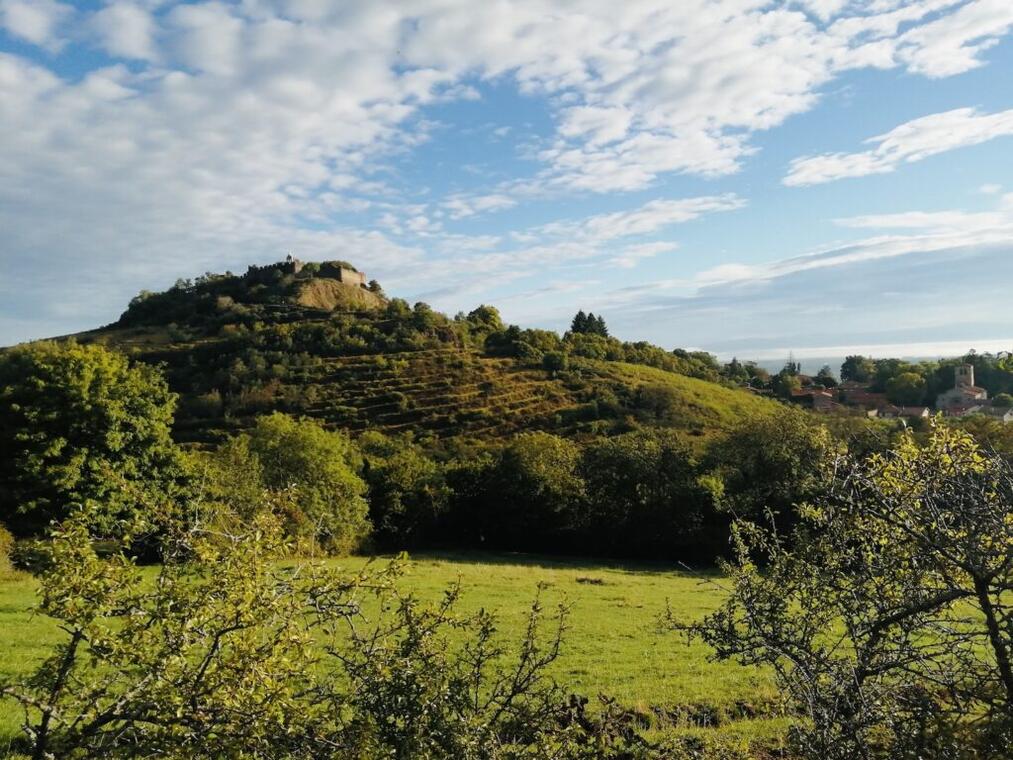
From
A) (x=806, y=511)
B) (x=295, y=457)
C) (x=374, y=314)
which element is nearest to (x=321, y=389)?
(x=374, y=314)

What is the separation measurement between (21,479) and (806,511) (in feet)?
97.5

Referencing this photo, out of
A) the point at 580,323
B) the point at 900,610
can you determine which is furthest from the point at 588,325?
the point at 900,610

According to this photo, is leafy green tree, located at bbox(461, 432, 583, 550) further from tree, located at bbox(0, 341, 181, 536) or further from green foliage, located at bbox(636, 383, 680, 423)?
green foliage, located at bbox(636, 383, 680, 423)

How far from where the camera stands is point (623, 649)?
54.7 feet

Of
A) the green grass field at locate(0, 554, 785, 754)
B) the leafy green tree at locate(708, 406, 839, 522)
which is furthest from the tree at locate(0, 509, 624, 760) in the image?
the leafy green tree at locate(708, 406, 839, 522)

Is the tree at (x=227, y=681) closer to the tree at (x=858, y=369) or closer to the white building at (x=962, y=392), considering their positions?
the white building at (x=962, y=392)

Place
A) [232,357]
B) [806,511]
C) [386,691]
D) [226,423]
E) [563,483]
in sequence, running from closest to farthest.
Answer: [386,691] → [806,511] → [563,483] → [226,423] → [232,357]

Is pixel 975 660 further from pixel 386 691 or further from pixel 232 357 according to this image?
pixel 232 357

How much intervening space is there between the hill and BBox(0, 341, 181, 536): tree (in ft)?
147

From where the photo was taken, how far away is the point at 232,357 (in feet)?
309

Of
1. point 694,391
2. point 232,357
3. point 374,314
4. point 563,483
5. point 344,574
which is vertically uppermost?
point 374,314

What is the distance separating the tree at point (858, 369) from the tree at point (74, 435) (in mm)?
155599

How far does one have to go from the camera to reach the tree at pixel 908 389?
122 m

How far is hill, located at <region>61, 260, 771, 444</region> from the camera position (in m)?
81.1
